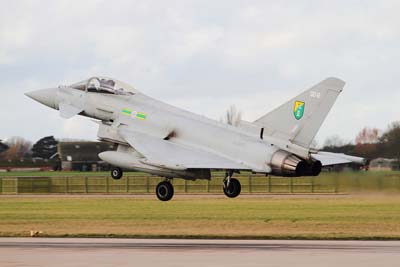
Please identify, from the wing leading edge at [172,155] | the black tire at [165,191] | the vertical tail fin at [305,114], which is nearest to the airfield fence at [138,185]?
the black tire at [165,191]

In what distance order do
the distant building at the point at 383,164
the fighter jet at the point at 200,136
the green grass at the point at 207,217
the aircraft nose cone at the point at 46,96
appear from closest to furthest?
the fighter jet at the point at 200,136, the distant building at the point at 383,164, the aircraft nose cone at the point at 46,96, the green grass at the point at 207,217

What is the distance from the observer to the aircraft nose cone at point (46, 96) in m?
43.4

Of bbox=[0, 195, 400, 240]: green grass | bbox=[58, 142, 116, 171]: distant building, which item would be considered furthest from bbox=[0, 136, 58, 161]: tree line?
bbox=[0, 195, 400, 240]: green grass

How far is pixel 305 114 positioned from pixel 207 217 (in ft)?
87.1

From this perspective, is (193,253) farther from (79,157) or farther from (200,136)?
(79,157)

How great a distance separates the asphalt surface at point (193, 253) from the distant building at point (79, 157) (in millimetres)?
91104

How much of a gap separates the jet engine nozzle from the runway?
11.0 feet

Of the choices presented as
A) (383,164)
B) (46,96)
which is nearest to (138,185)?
(383,164)

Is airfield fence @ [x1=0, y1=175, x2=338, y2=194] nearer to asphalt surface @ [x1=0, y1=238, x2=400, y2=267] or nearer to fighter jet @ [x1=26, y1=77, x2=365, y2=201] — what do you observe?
asphalt surface @ [x1=0, y1=238, x2=400, y2=267]

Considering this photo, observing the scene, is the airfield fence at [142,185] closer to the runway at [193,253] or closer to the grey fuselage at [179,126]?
the runway at [193,253]

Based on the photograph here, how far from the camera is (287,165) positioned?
3744 cm

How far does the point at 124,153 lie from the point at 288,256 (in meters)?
8.05

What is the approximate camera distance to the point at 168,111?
40.8 m

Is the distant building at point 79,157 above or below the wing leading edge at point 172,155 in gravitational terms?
above
